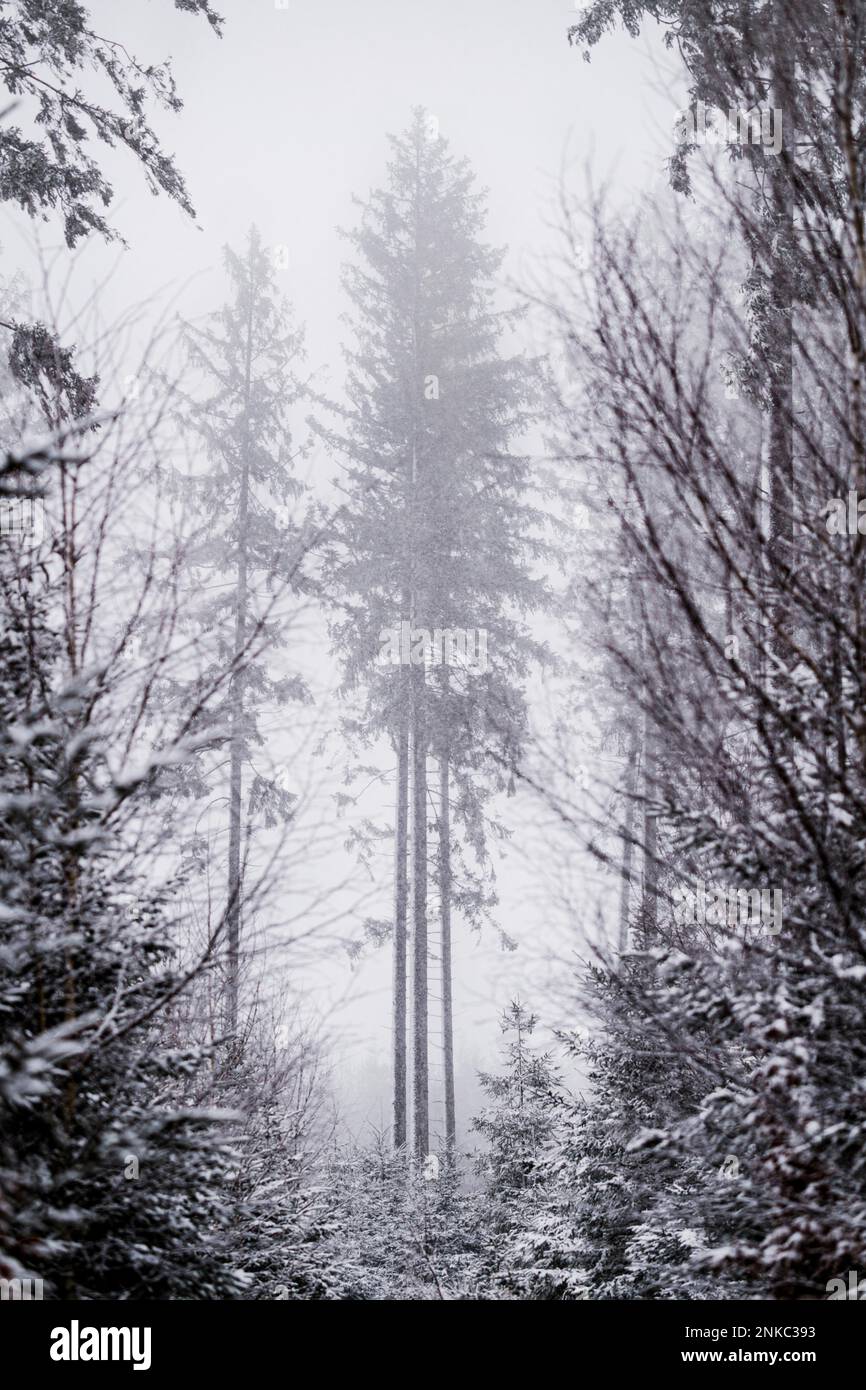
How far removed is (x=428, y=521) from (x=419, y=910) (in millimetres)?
7000

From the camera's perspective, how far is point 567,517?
16.5 meters

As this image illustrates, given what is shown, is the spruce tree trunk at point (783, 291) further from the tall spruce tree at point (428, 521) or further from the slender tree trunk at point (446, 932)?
the slender tree trunk at point (446, 932)

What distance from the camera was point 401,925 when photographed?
1396cm

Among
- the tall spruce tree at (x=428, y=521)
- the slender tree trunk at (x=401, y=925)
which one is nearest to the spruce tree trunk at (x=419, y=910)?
the tall spruce tree at (x=428, y=521)

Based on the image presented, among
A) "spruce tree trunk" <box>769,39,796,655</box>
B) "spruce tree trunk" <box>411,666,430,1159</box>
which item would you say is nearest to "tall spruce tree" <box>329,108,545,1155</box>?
"spruce tree trunk" <box>411,666,430,1159</box>

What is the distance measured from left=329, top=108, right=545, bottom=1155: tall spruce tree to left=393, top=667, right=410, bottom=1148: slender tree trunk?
4 cm

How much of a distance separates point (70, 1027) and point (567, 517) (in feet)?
50.9

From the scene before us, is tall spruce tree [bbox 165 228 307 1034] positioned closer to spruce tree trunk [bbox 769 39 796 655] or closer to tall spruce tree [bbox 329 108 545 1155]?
tall spruce tree [bbox 329 108 545 1155]

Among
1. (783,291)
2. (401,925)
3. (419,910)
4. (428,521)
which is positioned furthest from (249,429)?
(783,291)

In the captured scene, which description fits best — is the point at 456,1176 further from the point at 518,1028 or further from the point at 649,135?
the point at 649,135

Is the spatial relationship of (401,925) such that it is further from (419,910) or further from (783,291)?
(783,291)

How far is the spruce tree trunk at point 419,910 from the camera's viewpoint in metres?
12.5

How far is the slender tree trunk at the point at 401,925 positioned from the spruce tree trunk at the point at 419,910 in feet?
0.64

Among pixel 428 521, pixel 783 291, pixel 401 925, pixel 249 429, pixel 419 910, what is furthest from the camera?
pixel 249 429
